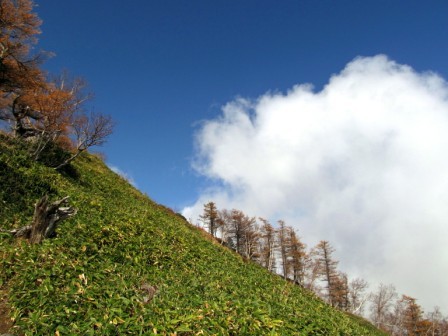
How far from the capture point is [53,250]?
31.7 ft

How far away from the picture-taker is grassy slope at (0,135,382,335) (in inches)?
272

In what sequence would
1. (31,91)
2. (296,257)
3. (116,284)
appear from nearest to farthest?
(116,284), (31,91), (296,257)

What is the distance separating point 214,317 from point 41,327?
392 cm

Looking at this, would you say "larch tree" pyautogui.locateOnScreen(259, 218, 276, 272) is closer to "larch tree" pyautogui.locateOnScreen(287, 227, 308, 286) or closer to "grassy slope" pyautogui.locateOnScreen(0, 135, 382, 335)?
"larch tree" pyautogui.locateOnScreen(287, 227, 308, 286)

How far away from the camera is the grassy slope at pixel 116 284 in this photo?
22.6 ft

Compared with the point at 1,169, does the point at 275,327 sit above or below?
below

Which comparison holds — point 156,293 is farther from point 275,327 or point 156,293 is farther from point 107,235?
point 107,235

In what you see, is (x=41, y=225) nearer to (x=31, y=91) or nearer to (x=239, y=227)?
(x=31, y=91)

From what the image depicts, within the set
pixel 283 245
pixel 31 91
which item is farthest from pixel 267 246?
pixel 31 91

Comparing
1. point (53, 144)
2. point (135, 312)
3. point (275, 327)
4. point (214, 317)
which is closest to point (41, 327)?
point (135, 312)

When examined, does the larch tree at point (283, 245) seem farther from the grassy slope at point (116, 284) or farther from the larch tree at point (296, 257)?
the grassy slope at point (116, 284)

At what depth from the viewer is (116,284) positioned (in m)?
8.71

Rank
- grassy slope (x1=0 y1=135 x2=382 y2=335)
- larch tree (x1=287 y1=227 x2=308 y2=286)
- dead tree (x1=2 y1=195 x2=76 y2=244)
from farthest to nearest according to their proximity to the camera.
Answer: larch tree (x1=287 y1=227 x2=308 y2=286) < dead tree (x1=2 y1=195 x2=76 y2=244) < grassy slope (x1=0 y1=135 x2=382 y2=335)

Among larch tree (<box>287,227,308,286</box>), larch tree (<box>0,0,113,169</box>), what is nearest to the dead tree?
larch tree (<box>0,0,113,169</box>)
